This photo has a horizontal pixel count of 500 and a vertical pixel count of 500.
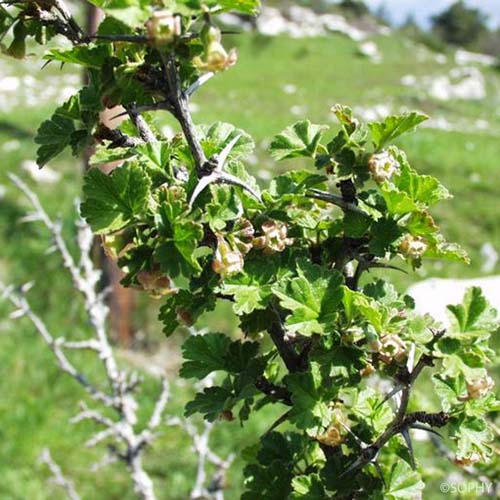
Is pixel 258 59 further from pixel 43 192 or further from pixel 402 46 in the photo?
pixel 43 192

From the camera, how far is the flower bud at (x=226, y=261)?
0.96 m

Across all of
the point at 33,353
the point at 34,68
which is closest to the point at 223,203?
the point at 33,353

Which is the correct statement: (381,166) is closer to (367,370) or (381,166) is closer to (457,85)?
(367,370)

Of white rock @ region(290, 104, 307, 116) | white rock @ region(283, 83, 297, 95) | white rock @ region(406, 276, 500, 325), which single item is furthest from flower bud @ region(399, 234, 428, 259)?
white rock @ region(283, 83, 297, 95)

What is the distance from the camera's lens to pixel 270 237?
104 centimetres

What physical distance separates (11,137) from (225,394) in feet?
32.2

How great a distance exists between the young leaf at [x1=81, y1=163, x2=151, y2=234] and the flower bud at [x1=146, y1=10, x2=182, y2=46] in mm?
193

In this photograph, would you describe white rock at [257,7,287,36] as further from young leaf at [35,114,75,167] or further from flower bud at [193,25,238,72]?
flower bud at [193,25,238,72]

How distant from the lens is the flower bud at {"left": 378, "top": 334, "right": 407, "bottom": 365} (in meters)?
0.98

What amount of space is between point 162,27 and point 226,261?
316 mm

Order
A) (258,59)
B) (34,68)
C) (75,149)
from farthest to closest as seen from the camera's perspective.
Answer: (258,59) < (34,68) < (75,149)

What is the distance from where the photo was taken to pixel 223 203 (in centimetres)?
100

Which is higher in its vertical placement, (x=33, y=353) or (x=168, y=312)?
(x=168, y=312)

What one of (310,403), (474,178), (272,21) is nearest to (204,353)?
(310,403)
